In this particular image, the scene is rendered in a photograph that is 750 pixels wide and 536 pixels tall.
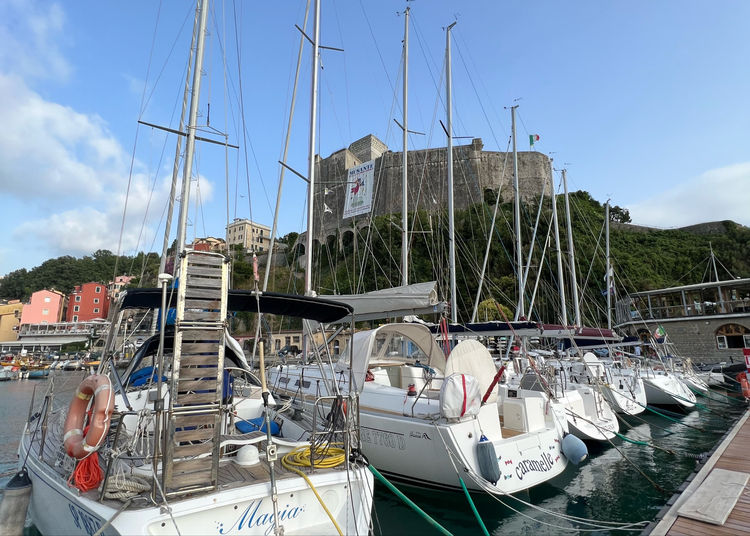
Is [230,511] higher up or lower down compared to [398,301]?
lower down

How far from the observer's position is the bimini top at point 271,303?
5.02 m

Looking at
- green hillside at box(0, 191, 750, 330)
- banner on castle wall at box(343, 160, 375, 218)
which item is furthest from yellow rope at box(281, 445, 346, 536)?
green hillside at box(0, 191, 750, 330)

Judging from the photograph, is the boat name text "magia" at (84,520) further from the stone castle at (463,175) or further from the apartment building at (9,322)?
the apartment building at (9,322)

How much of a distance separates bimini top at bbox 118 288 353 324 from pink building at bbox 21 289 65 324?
7447 centimetres

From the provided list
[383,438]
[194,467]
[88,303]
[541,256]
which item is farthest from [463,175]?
[88,303]

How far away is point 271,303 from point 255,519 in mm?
2894

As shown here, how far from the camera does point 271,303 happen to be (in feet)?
19.3

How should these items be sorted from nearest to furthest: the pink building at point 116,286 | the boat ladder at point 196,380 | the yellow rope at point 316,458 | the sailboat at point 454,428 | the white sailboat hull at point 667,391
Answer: the boat ladder at point 196,380 → the yellow rope at point 316,458 → the sailboat at point 454,428 → the pink building at point 116,286 → the white sailboat hull at point 667,391

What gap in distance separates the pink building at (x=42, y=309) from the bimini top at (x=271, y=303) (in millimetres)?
74473

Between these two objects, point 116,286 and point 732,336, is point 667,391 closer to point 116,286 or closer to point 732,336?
point 732,336

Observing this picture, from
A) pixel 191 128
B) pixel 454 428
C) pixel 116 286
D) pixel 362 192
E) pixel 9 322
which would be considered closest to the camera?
pixel 454 428

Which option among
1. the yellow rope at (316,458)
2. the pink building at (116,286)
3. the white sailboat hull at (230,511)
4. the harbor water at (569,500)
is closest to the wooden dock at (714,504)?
the harbor water at (569,500)

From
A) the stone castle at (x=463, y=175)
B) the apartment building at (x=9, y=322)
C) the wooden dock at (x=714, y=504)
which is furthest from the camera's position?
the apartment building at (x=9, y=322)

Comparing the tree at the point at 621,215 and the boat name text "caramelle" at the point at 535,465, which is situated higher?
the tree at the point at 621,215
